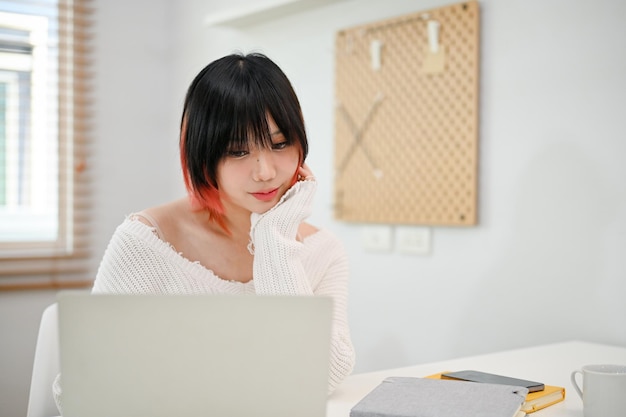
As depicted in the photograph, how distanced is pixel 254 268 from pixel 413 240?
37.3 inches

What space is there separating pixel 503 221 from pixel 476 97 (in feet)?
1.23

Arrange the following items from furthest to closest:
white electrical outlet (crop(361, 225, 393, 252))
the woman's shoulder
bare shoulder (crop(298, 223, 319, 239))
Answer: white electrical outlet (crop(361, 225, 393, 252)) < bare shoulder (crop(298, 223, 319, 239)) < the woman's shoulder

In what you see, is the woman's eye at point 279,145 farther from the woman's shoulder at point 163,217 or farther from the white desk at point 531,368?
the white desk at point 531,368

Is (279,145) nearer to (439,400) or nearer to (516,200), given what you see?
(439,400)

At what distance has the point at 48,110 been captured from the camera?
119 inches

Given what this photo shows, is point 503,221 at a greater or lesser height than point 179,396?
greater

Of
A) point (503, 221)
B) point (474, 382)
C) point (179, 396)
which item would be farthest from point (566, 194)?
point (179, 396)

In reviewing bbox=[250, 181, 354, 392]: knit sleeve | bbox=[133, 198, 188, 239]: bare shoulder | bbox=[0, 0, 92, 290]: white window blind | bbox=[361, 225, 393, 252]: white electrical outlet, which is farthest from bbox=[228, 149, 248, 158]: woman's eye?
bbox=[0, 0, 92, 290]: white window blind

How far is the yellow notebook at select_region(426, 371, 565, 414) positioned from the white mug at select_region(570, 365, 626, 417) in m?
0.08

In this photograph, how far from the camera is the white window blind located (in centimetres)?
295

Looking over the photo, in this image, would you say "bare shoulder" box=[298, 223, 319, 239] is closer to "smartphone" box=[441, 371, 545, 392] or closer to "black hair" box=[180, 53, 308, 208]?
"black hair" box=[180, 53, 308, 208]

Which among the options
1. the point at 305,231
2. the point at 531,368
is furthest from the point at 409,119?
the point at 531,368

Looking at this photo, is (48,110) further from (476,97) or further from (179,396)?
(179,396)

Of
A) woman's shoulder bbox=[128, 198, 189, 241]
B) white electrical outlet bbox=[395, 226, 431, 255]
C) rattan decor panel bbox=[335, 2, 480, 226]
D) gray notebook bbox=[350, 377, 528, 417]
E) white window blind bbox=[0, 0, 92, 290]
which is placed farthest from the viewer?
white window blind bbox=[0, 0, 92, 290]
